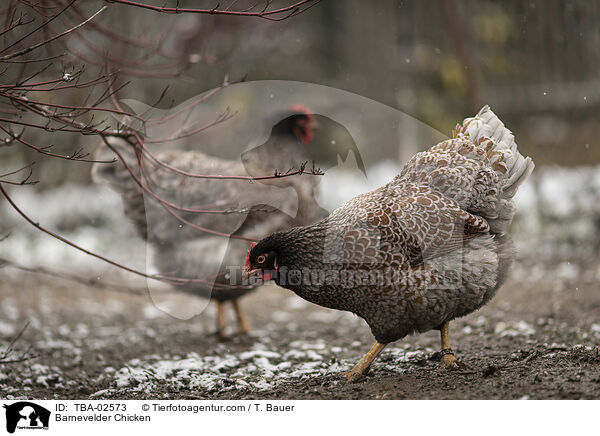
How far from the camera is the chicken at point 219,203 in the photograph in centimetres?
348

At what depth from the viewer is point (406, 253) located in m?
2.75

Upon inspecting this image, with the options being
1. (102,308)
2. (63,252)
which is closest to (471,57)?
(102,308)

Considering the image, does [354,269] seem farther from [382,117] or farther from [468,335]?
[382,117]

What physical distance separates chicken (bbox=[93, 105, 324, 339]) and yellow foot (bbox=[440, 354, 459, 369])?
109 cm

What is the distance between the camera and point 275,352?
385 cm

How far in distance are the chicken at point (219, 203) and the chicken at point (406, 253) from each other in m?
0.60

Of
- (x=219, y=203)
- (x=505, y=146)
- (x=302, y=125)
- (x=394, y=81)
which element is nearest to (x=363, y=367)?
(x=505, y=146)

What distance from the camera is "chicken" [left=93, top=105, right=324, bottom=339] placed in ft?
11.4

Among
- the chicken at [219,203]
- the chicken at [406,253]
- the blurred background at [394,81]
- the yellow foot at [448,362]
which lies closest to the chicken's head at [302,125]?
the chicken at [219,203]

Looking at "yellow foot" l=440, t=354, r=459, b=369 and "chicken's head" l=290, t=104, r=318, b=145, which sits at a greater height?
"chicken's head" l=290, t=104, r=318, b=145

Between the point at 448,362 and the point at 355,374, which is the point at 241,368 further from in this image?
the point at 448,362
